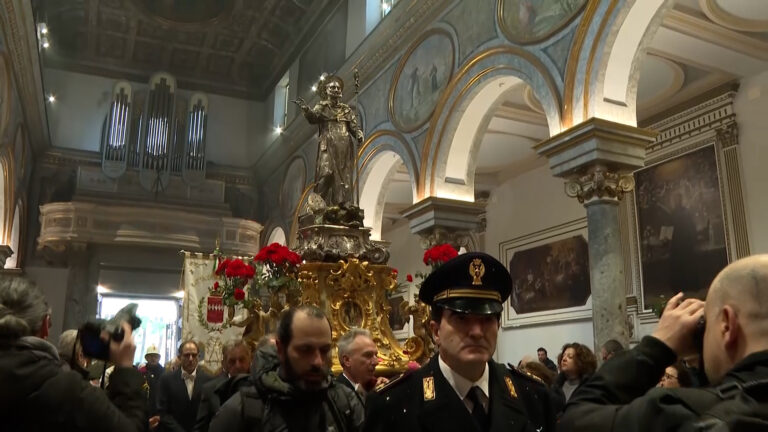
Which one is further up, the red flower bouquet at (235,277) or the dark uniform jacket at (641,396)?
the red flower bouquet at (235,277)

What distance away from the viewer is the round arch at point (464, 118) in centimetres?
870

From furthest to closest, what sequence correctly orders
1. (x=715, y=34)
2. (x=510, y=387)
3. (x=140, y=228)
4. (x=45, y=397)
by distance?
(x=140, y=228) → (x=715, y=34) → (x=510, y=387) → (x=45, y=397)

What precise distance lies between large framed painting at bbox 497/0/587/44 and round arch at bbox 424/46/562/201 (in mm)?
214

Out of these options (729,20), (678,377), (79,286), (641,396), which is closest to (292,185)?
(79,286)

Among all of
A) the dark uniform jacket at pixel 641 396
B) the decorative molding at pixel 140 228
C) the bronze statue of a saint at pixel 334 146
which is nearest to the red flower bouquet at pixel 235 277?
the bronze statue of a saint at pixel 334 146

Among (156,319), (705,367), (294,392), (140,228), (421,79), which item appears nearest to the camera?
(705,367)

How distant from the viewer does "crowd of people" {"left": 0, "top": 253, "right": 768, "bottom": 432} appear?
1.32m

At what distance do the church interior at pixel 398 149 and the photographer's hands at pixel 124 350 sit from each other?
2.94 meters

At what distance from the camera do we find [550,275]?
1332cm

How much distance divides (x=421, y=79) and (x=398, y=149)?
1210 mm

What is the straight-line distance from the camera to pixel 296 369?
222 centimetres

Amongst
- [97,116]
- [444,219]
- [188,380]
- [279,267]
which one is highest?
[97,116]

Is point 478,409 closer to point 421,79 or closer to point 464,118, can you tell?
point 464,118

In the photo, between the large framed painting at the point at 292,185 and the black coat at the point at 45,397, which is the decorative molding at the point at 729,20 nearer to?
the black coat at the point at 45,397
